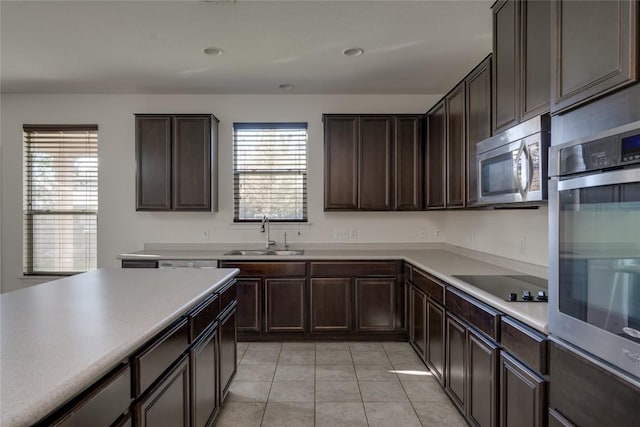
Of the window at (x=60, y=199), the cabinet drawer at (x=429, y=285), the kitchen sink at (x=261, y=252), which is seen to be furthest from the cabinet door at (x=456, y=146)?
the window at (x=60, y=199)

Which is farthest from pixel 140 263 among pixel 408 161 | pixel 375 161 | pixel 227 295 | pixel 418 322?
pixel 408 161

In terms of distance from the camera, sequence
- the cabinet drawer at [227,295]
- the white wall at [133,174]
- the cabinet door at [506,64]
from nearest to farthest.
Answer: the cabinet door at [506,64]
the cabinet drawer at [227,295]
the white wall at [133,174]

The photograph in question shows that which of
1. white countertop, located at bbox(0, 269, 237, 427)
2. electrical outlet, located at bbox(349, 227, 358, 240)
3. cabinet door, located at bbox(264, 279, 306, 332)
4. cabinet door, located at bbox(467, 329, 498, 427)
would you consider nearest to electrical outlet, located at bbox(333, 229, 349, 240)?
electrical outlet, located at bbox(349, 227, 358, 240)

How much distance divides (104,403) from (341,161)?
10.2 feet

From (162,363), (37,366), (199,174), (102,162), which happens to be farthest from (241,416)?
(102,162)

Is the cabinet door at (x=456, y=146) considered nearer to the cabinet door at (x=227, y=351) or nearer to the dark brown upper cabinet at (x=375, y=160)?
the dark brown upper cabinet at (x=375, y=160)

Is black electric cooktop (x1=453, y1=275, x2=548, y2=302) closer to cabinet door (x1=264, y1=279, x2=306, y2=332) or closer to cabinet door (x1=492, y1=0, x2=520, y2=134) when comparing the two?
cabinet door (x1=492, y1=0, x2=520, y2=134)

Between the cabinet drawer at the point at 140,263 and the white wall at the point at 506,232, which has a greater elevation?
the white wall at the point at 506,232

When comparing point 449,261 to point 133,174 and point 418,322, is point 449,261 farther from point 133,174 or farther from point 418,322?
point 133,174

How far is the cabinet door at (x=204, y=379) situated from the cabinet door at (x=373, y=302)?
177cm

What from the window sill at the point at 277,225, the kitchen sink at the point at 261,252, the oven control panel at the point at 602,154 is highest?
the oven control panel at the point at 602,154

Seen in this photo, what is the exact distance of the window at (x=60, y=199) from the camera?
13.3 feet

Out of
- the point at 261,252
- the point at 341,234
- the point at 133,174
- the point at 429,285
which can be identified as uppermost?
the point at 133,174

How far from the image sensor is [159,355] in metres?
1.33
